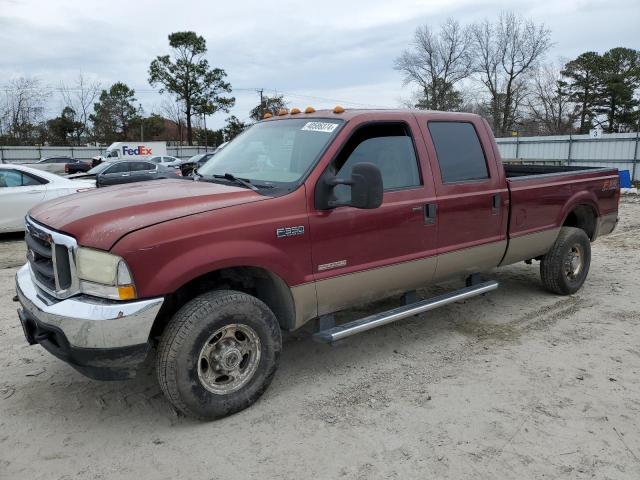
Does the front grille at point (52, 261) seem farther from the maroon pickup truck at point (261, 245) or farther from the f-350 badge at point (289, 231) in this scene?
the f-350 badge at point (289, 231)

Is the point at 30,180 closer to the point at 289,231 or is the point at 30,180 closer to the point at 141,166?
the point at 289,231

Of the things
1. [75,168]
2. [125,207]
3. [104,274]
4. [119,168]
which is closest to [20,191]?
[125,207]

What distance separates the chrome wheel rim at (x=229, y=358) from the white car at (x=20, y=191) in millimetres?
7162

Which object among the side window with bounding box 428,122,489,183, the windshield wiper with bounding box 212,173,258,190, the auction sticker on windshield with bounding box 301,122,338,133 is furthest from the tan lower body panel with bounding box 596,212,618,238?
the windshield wiper with bounding box 212,173,258,190

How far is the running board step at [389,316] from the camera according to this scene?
3678 millimetres

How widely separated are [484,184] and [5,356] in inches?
170

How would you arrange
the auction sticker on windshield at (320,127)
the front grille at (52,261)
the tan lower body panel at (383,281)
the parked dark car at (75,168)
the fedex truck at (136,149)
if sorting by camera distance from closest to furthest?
the front grille at (52,261), the tan lower body panel at (383,281), the auction sticker on windshield at (320,127), the parked dark car at (75,168), the fedex truck at (136,149)

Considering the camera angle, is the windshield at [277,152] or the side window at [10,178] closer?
the windshield at [277,152]

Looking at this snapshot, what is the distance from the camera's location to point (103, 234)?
290 cm

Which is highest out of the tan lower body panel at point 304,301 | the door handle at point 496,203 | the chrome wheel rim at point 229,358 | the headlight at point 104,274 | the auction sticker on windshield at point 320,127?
the auction sticker on windshield at point 320,127

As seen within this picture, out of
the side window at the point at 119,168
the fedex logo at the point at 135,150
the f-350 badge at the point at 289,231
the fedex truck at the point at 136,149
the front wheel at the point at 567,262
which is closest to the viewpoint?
the f-350 badge at the point at 289,231

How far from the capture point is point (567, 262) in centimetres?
581

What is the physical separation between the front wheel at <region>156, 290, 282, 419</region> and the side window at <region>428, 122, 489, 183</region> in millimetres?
2055

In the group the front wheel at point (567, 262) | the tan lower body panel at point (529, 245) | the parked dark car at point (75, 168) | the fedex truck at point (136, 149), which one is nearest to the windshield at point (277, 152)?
the tan lower body panel at point (529, 245)
